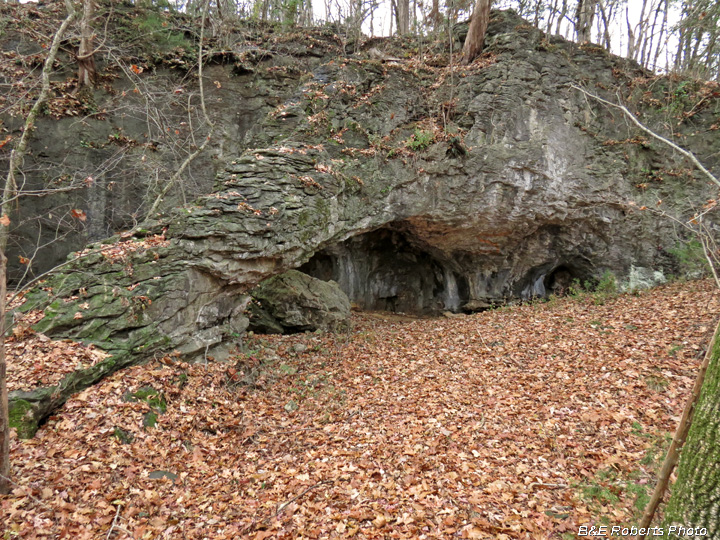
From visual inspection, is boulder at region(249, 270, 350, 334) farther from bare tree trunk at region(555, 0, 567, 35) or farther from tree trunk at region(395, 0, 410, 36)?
bare tree trunk at region(555, 0, 567, 35)

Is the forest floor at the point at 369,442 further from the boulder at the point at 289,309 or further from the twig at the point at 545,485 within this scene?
the boulder at the point at 289,309

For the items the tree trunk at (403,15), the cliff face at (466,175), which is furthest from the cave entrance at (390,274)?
the tree trunk at (403,15)

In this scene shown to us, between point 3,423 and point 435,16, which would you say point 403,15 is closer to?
point 435,16

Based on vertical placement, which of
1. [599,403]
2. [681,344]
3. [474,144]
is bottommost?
[599,403]

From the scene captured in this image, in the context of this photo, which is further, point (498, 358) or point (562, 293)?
point (562, 293)

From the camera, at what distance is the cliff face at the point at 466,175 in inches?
330

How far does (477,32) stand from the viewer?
1259 cm

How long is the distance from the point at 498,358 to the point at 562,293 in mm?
7563

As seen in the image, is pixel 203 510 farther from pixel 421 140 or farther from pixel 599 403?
pixel 421 140

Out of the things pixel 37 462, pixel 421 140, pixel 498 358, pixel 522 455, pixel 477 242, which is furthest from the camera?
pixel 477 242

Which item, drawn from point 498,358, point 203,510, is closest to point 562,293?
point 498,358

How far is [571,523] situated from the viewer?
330 centimetres

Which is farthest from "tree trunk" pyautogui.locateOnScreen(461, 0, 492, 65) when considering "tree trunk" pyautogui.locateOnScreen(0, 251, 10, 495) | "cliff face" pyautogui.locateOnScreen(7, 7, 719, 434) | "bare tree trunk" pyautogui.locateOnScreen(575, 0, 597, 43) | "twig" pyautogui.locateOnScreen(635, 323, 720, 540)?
"tree trunk" pyautogui.locateOnScreen(0, 251, 10, 495)

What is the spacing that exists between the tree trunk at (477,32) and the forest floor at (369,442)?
10.1 metres
